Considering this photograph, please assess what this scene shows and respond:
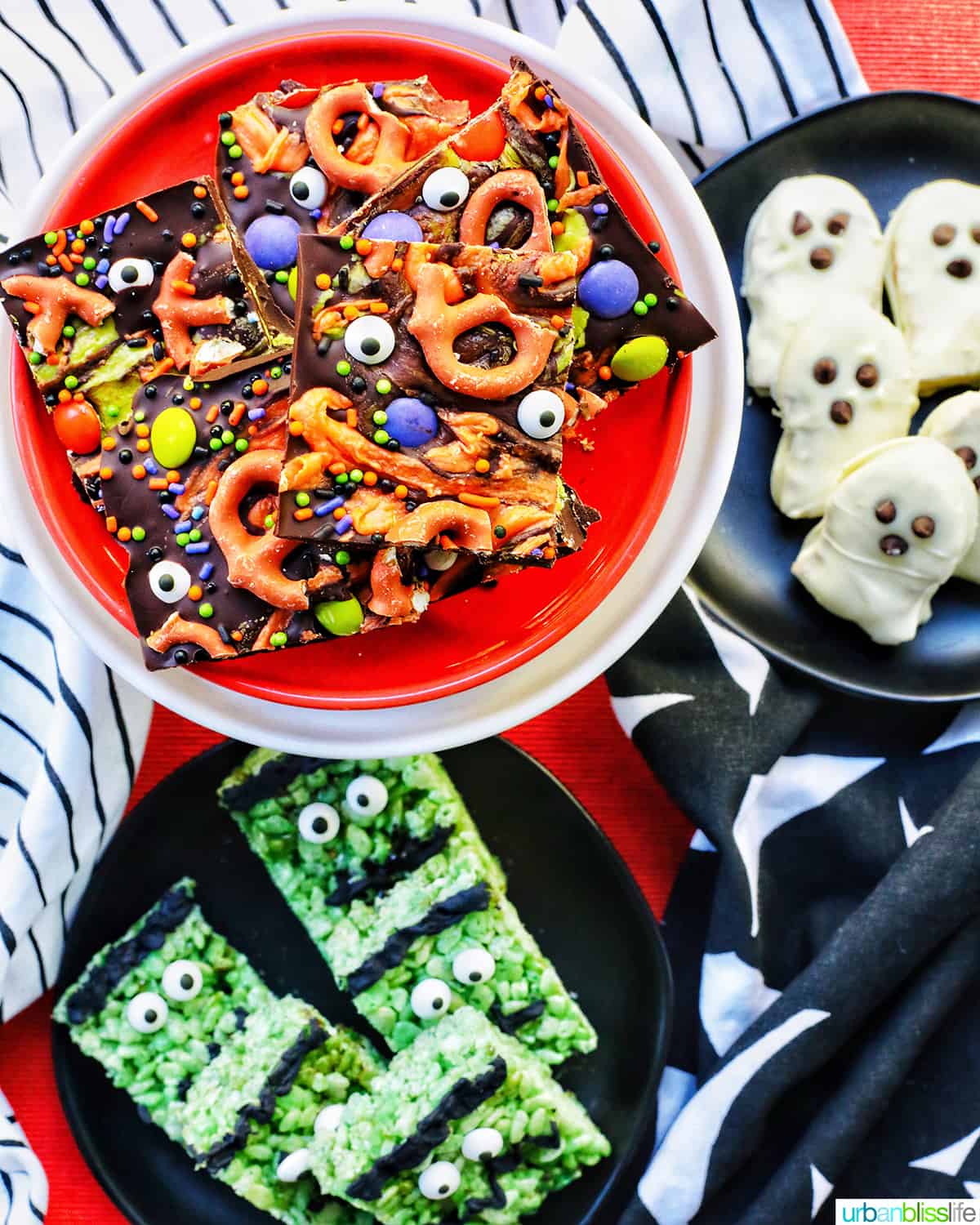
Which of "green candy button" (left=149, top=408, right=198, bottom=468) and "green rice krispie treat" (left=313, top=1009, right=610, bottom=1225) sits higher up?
"green candy button" (left=149, top=408, right=198, bottom=468)

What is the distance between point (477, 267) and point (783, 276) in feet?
3.87

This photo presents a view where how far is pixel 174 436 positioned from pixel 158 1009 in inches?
56.8

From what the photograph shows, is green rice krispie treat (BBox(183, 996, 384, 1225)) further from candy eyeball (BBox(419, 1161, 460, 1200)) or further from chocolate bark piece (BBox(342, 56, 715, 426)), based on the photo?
chocolate bark piece (BBox(342, 56, 715, 426))

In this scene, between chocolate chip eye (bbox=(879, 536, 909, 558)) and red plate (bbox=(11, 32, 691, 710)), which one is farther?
chocolate chip eye (bbox=(879, 536, 909, 558))

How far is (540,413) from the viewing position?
173 cm

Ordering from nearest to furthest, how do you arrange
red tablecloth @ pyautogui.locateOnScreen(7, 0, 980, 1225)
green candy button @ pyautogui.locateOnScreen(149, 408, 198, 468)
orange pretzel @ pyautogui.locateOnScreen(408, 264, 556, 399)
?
orange pretzel @ pyautogui.locateOnScreen(408, 264, 556, 399), green candy button @ pyautogui.locateOnScreen(149, 408, 198, 468), red tablecloth @ pyautogui.locateOnScreen(7, 0, 980, 1225)

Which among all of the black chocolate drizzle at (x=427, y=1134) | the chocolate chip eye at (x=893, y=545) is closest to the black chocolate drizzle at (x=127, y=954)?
the black chocolate drizzle at (x=427, y=1134)

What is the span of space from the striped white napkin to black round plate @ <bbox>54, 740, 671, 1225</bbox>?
0.12m

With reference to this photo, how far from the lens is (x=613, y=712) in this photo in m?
2.87

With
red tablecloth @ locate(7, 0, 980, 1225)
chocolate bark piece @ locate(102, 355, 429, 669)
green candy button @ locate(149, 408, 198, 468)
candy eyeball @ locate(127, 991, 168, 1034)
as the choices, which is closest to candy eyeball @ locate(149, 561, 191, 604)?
chocolate bark piece @ locate(102, 355, 429, 669)

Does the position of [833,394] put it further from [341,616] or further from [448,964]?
[448,964]

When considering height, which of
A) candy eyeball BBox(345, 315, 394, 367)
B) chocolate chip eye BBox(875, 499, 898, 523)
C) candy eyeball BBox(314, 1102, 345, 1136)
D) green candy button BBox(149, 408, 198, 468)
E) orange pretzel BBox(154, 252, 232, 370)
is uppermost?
orange pretzel BBox(154, 252, 232, 370)

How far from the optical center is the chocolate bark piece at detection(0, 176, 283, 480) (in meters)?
1.86

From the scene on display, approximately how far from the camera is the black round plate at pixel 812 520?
2.66 meters
